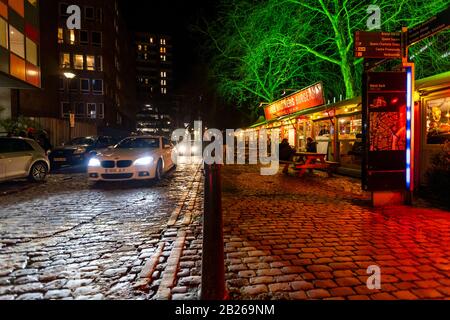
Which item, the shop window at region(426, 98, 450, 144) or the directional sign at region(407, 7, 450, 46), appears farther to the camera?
the shop window at region(426, 98, 450, 144)

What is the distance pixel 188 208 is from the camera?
682cm

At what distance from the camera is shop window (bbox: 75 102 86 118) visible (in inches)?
1710

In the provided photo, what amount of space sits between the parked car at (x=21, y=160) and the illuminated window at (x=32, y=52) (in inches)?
504

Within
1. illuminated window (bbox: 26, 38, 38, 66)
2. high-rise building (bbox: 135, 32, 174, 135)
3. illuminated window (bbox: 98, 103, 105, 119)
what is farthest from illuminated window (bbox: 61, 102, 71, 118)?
high-rise building (bbox: 135, 32, 174, 135)

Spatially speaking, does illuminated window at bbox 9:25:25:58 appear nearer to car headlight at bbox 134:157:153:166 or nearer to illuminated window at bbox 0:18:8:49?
illuminated window at bbox 0:18:8:49

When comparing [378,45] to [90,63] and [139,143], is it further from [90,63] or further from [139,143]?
[90,63]

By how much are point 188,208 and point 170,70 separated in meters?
132

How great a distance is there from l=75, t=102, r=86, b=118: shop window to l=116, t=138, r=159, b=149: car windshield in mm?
36129

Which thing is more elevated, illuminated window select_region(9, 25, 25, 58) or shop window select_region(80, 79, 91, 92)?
shop window select_region(80, 79, 91, 92)

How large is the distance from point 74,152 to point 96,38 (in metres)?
34.7

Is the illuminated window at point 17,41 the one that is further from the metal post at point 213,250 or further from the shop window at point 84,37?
the shop window at point 84,37

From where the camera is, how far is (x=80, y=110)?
4369cm

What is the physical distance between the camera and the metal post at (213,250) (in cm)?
254
